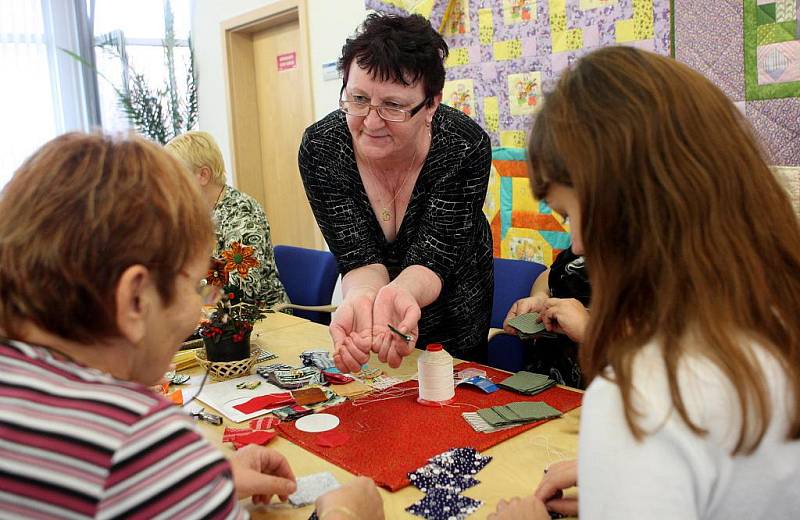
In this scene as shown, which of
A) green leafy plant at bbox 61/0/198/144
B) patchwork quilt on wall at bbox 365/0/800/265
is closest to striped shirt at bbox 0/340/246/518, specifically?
patchwork quilt on wall at bbox 365/0/800/265

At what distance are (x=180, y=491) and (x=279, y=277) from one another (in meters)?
2.60

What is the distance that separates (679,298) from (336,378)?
110 cm

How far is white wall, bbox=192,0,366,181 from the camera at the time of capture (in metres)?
4.30

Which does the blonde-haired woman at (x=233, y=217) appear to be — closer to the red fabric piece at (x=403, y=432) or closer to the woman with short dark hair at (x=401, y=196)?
the woman with short dark hair at (x=401, y=196)

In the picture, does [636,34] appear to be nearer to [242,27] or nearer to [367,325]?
[367,325]

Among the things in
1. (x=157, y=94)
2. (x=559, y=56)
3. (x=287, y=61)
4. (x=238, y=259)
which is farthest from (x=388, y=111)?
(x=157, y=94)

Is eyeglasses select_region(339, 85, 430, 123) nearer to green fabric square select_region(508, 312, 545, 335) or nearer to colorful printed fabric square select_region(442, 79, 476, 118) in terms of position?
green fabric square select_region(508, 312, 545, 335)

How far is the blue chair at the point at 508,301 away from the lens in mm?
2266

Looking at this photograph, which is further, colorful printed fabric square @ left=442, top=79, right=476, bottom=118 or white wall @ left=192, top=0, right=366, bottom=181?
white wall @ left=192, top=0, right=366, bottom=181

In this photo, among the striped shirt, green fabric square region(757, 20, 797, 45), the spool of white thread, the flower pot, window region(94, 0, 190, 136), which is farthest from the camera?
window region(94, 0, 190, 136)

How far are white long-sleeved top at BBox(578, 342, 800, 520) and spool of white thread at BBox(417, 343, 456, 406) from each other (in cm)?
74

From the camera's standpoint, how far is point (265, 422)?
1.51m

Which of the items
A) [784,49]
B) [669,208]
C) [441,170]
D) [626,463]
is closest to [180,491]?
[626,463]

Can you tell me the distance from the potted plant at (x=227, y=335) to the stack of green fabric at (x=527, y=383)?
68 centimetres
